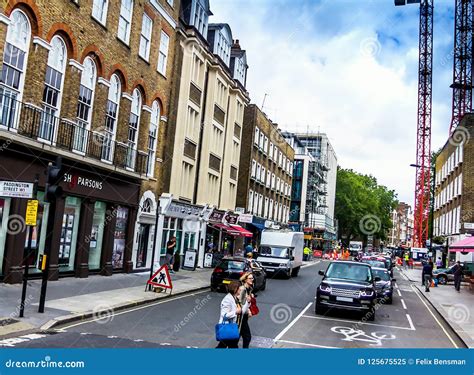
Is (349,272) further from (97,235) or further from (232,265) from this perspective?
(97,235)

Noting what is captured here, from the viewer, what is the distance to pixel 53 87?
16875 mm

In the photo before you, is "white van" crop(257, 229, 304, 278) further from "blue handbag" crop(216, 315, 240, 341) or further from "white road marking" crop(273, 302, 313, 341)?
"blue handbag" crop(216, 315, 240, 341)

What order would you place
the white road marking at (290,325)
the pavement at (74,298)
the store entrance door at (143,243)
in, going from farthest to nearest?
1. the store entrance door at (143,243)
2. the white road marking at (290,325)
3. the pavement at (74,298)

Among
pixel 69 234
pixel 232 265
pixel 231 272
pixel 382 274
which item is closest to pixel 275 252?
pixel 382 274

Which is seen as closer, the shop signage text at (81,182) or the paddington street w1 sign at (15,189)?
the paddington street w1 sign at (15,189)

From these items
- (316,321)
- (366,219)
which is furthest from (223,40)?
(366,219)

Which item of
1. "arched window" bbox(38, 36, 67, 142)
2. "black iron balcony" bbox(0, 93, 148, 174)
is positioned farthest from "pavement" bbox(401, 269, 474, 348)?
"arched window" bbox(38, 36, 67, 142)

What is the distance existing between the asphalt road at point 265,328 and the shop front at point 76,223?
4.04 meters

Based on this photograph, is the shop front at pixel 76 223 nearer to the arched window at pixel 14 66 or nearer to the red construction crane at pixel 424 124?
the arched window at pixel 14 66

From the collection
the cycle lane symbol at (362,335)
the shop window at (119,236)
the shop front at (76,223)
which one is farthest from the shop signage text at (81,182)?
the cycle lane symbol at (362,335)

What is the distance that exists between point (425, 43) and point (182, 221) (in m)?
63.6

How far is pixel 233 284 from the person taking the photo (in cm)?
791

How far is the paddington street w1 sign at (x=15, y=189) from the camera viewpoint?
10.8 metres

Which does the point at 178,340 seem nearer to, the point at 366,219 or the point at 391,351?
the point at 391,351
